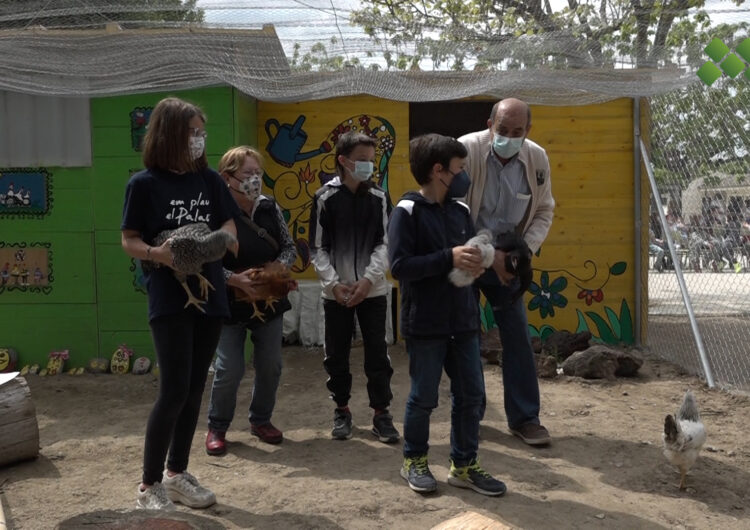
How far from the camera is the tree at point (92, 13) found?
5.50 metres

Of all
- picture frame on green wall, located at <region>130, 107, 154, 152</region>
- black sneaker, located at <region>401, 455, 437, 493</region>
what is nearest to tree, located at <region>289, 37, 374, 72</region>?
picture frame on green wall, located at <region>130, 107, 154, 152</region>

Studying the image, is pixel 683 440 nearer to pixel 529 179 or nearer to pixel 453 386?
pixel 453 386

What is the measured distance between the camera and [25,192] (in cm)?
665

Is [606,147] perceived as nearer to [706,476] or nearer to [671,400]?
[671,400]

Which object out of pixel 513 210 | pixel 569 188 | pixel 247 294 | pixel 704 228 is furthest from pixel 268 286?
pixel 569 188

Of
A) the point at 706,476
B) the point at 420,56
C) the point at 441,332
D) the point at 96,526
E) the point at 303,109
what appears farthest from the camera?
the point at 303,109

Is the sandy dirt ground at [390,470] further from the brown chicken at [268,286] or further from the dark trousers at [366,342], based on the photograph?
the brown chicken at [268,286]

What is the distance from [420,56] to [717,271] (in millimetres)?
3055

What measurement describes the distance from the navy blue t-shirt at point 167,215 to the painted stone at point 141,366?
11.8 ft

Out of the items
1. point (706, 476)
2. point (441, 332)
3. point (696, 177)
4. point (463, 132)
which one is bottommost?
point (706, 476)

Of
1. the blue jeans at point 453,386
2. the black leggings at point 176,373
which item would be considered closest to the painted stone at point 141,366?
the black leggings at point 176,373

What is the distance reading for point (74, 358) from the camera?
672 cm

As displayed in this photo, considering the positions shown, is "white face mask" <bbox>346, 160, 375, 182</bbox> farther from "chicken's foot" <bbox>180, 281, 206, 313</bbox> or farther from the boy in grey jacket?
"chicken's foot" <bbox>180, 281, 206, 313</bbox>

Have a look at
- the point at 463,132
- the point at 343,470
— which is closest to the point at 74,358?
the point at 343,470
